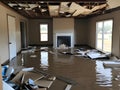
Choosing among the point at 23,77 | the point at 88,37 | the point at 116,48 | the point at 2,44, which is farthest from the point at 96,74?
the point at 88,37

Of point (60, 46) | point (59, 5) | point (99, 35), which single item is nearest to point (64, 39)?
point (60, 46)

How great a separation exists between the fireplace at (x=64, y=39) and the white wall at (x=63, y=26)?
21cm

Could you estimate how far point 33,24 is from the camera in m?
14.2

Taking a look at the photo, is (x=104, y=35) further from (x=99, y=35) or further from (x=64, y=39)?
(x=64, y=39)

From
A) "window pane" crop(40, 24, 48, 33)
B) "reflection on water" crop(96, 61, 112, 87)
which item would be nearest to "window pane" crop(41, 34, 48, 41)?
"window pane" crop(40, 24, 48, 33)

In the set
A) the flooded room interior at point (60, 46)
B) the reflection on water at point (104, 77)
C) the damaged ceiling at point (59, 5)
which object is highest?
the damaged ceiling at point (59, 5)

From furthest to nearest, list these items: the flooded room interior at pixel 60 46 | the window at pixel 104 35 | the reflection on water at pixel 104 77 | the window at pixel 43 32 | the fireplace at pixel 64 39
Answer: the window at pixel 43 32
the fireplace at pixel 64 39
the window at pixel 104 35
the flooded room interior at pixel 60 46
the reflection on water at pixel 104 77

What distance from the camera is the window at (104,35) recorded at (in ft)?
29.2

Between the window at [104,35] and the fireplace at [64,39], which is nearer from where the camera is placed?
the window at [104,35]

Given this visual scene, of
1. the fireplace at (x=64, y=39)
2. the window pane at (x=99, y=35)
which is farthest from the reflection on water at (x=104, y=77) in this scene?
the fireplace at (x=64, y=39)

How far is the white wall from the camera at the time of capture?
13117 millimetres

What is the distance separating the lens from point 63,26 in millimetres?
13172

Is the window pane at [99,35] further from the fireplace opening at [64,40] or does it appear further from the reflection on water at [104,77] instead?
the reflection on water at [104,77]

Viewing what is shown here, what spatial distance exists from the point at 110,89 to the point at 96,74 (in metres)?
1.26
